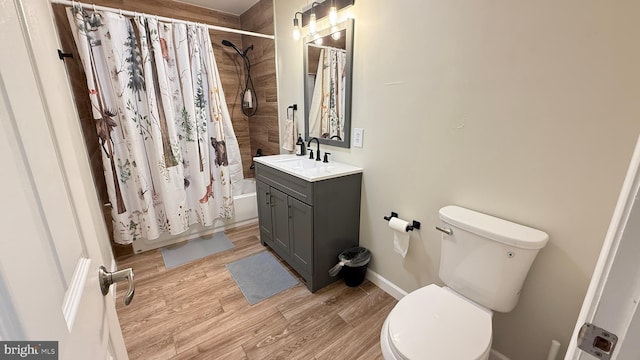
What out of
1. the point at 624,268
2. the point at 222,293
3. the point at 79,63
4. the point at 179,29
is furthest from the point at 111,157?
the point at 624,268

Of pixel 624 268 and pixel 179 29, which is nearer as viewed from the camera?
pixel 624 268

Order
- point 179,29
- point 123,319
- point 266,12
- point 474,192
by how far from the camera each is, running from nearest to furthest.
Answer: point 474,192 → point 123,319 → point 179,29 → point 266,12

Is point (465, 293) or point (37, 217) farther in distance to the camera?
point (465, 293)

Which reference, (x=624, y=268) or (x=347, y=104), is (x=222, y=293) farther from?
(x=624, y=268)

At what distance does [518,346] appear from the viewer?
1.28 meters

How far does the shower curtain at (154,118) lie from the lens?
202cm

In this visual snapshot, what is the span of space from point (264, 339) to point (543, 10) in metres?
2.11

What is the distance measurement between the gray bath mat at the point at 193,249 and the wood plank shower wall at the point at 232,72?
0.38 m

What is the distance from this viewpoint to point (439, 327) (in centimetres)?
107

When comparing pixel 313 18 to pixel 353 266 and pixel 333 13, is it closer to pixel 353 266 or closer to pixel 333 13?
pixel 333 13

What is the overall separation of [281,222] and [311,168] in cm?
53

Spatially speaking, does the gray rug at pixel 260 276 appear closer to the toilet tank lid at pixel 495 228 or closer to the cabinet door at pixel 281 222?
the cabinet door at pixel 281 222

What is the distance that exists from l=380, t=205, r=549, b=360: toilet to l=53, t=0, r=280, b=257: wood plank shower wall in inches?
84.9

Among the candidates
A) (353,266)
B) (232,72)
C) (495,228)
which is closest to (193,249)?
(353,266)
